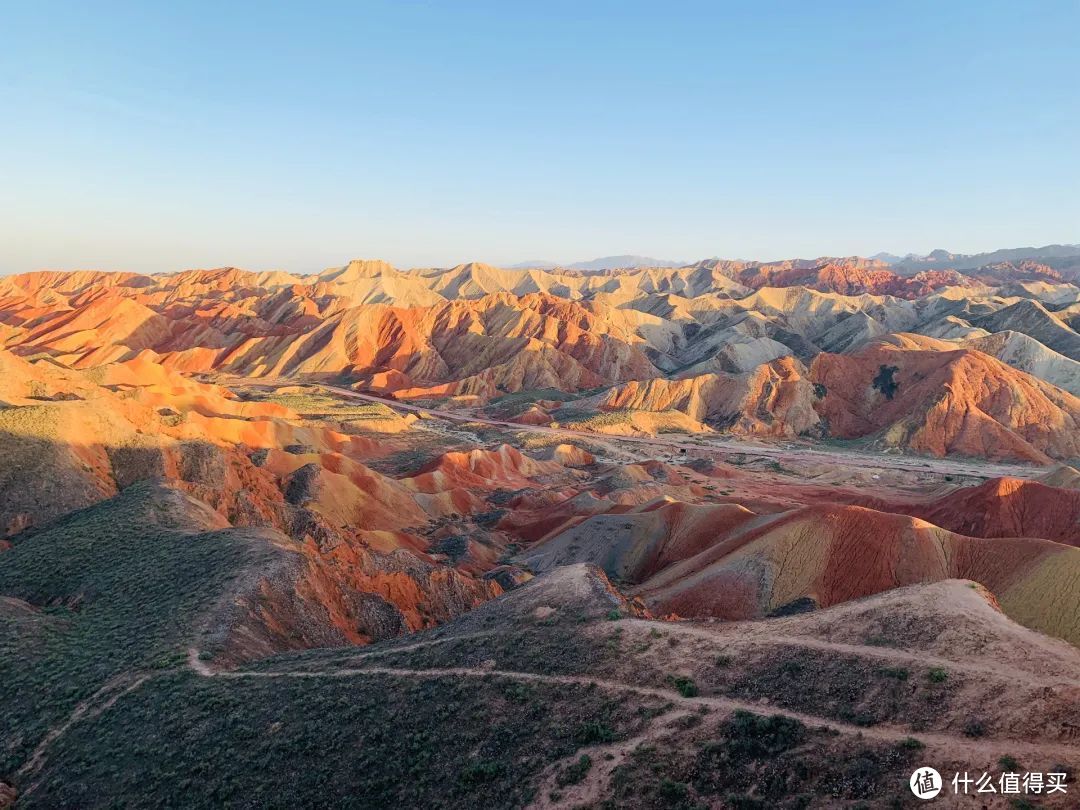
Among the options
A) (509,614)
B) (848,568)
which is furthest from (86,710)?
(848,568)

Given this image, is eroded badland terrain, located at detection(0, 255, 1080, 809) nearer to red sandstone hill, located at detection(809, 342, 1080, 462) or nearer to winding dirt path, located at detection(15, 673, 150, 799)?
winding dirt path, located at detection(15, 673, 150, 799)

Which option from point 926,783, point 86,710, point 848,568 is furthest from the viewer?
point 848,568

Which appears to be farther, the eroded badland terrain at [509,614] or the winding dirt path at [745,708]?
the eroded badland terrain at [509,614]

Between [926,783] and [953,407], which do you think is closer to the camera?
[926,783]

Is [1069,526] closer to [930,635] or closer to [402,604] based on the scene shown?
[930,635]

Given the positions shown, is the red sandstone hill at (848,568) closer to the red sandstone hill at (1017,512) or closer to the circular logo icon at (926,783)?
the red sandstone hill at (1017,512)

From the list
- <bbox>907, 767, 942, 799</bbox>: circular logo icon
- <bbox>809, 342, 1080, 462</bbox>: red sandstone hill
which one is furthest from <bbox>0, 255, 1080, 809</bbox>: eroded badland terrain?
<bbox>809, 342, 1080, 462</bbox>: red sandstone hill

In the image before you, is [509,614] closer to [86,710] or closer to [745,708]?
[745,708]

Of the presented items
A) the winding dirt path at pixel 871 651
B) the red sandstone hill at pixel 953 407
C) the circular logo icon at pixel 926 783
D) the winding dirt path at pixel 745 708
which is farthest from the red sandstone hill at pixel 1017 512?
the circular logo icon at pixel 926 783

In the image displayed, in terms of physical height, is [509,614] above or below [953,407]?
above
